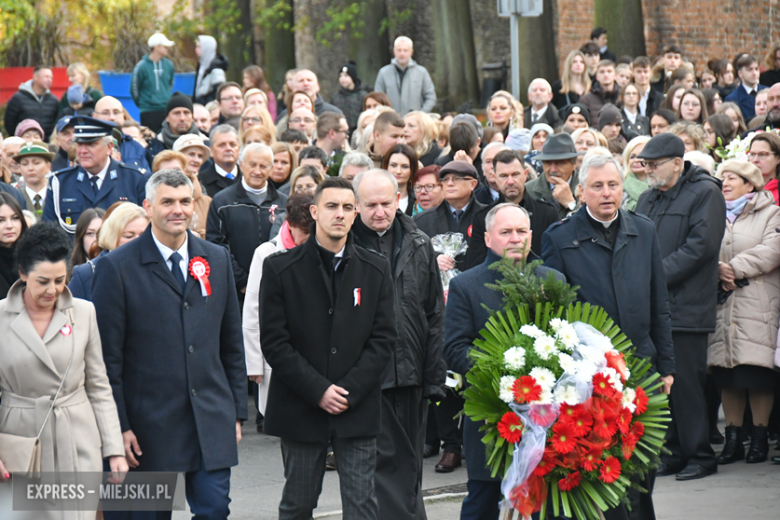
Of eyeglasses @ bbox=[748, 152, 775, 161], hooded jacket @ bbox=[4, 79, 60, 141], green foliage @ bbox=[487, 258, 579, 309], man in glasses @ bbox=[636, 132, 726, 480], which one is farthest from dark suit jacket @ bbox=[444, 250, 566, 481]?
hooded jacket @ bbox=[4, 79, 60, 141]

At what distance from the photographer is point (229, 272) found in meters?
5.83

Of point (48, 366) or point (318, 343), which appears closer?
point (48, 366)

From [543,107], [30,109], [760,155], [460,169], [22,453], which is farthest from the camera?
[30,109]

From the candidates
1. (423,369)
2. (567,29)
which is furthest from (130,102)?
(423,369)

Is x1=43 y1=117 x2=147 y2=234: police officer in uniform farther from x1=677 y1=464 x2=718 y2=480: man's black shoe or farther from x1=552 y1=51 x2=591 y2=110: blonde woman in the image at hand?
x1=552 y1=51 x2=591 y2=110: blonde woman

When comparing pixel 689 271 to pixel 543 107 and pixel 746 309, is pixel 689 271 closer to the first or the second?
pixel 746 309

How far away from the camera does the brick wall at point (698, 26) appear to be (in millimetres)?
20781

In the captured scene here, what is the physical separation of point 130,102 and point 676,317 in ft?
44.1

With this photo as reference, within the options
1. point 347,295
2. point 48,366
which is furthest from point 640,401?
point 48,366

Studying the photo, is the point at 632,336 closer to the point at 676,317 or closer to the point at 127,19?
the point at 676,317

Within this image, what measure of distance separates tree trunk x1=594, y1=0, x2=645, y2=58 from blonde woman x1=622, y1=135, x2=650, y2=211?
34.2ft

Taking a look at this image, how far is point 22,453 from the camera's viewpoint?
5148 mm

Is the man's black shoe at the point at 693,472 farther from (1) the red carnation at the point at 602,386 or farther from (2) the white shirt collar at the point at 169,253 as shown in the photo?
(2) the white shirt collar at the point at 169,253

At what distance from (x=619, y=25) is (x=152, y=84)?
8.89 m
